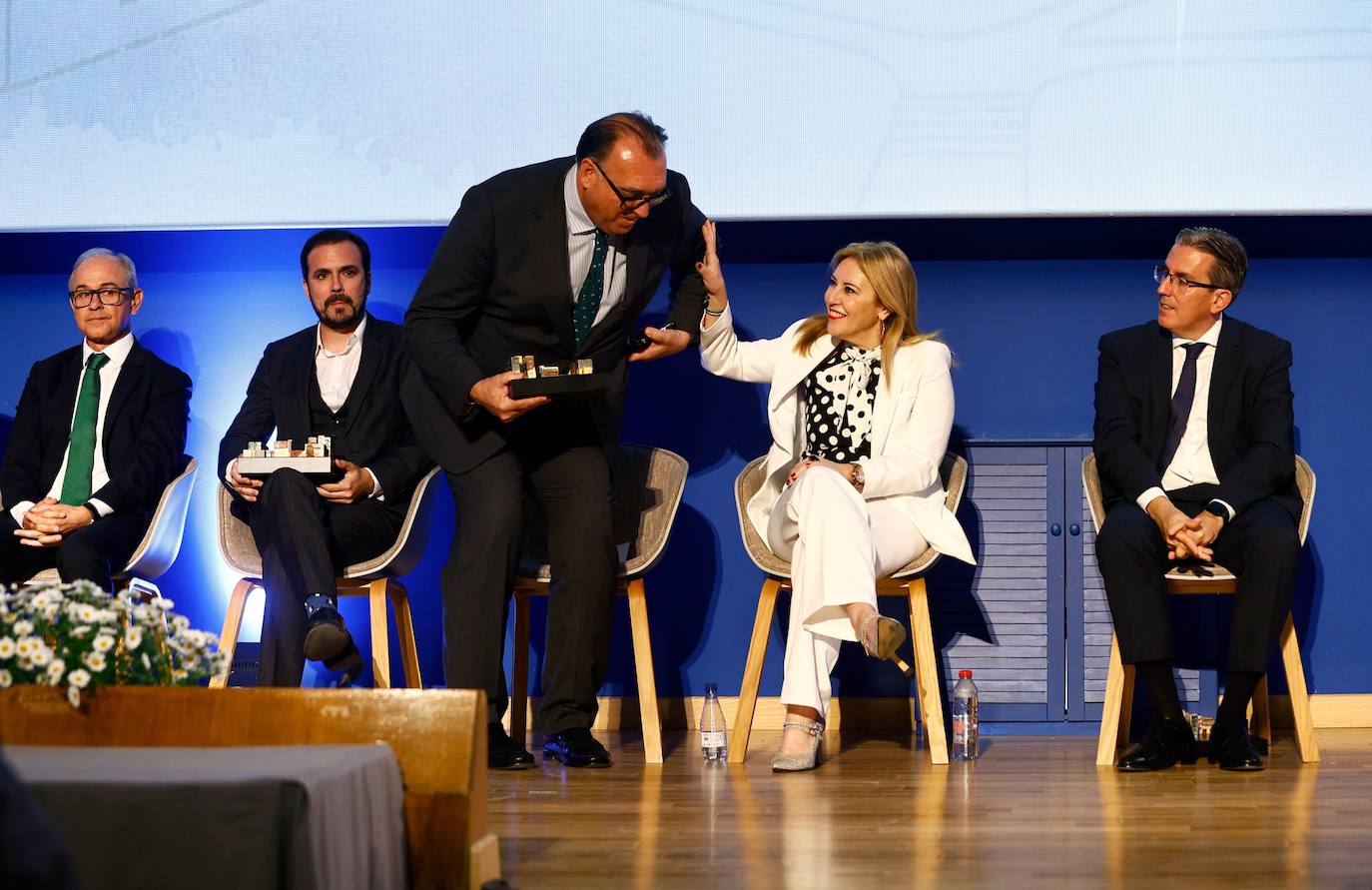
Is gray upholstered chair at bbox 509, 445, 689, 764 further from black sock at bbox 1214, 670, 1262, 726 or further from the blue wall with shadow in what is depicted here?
black sock at bbox 1214, 670, 1262, 726

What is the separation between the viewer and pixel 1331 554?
4254 mm

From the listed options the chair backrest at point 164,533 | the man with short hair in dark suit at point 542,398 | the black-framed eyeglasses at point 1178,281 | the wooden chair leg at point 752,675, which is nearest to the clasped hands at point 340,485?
the man with short hair in dark suit at point 542,398

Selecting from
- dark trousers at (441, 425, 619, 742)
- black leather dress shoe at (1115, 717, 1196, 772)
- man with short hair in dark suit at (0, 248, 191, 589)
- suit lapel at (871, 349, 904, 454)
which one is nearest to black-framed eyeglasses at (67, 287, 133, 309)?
man with short hair in dark suit at (0, 248, 191, 589)

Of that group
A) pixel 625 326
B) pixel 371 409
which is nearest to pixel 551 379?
pixel 625 326

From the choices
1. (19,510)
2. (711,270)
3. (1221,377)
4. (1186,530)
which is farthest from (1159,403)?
(19,510)

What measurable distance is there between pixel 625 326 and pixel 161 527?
4.53 feet

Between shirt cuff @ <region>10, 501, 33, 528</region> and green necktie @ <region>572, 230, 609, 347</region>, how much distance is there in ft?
5.21

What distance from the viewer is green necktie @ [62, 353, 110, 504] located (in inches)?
163

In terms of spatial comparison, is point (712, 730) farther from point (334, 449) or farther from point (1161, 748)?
point (334, 449)

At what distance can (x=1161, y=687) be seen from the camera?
3467 mm

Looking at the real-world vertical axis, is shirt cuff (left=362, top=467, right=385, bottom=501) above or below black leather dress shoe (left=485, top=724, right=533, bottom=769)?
above

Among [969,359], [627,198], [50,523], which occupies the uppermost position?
[627,198]

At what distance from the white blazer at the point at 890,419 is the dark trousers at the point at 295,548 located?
99cm

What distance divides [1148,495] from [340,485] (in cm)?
197
